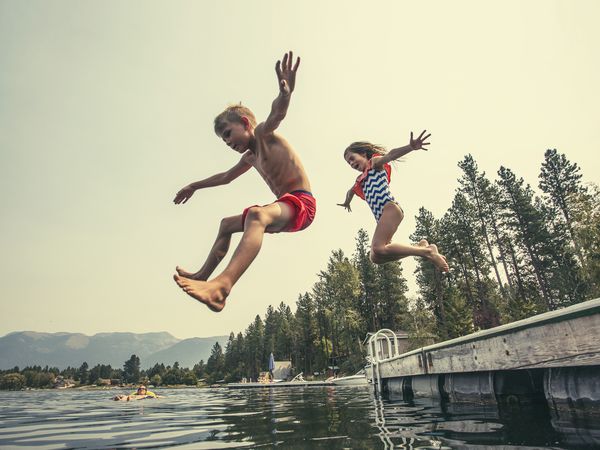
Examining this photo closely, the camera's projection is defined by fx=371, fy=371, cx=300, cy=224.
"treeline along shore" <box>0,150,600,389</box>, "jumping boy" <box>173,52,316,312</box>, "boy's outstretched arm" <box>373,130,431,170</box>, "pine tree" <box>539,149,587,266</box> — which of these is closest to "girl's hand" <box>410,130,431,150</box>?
"boy's outstretched arm" <box>373,130,431,170</box>

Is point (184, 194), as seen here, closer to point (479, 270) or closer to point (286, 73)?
point (286, 73)

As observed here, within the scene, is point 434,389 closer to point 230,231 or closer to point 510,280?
point 230,231

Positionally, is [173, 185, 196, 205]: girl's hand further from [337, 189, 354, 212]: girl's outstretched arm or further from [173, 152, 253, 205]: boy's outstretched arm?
[337, 189, 354, 212]: girl's outstretched arm

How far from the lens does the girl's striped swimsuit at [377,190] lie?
461 centimetres

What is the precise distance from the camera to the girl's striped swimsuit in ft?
15.1

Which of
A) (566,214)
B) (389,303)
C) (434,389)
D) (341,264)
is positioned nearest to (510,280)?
(566,214)

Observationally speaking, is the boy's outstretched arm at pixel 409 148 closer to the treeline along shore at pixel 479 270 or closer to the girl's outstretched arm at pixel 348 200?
the girl's outstretched arm at pixel 348 200

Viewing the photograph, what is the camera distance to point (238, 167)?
13.1 feet

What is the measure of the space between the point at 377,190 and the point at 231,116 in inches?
84.7

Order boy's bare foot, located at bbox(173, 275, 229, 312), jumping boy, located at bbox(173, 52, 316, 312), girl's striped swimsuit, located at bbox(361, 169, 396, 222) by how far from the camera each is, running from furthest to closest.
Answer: girl's striped swimsuit, located at bbox(361, 169, 396, 222)
jumping boy, located at bbox(173, 52, 316, 312)
boy's bare foot, located at bbox(173, 275, 229, 312)

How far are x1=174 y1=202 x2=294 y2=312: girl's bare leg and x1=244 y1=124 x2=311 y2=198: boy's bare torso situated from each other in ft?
1.19

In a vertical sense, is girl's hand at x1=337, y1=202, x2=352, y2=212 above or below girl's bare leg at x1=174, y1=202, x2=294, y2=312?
above

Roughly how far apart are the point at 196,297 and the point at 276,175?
141cm

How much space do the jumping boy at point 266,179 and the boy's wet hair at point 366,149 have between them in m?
1.81
